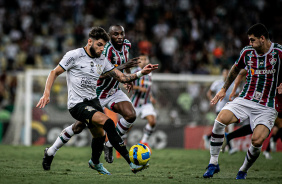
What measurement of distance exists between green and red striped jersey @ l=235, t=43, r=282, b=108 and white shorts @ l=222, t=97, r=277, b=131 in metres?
0.08

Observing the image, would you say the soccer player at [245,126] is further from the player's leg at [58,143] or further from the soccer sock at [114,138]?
the player's leg at [58,143]

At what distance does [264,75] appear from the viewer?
711 centimetres

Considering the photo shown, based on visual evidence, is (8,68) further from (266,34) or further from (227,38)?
(266,34)

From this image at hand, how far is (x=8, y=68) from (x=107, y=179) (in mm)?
12039

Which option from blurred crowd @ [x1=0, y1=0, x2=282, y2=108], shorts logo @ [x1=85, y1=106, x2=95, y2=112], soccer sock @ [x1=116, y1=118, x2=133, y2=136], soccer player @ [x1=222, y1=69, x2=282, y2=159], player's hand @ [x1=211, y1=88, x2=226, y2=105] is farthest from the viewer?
blurred crowd @ [x1=0, y1=0, x2=282, y2=108]

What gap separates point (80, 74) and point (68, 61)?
12.0 inches

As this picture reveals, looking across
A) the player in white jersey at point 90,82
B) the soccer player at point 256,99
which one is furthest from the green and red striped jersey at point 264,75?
the player in white jersey at point 90,82

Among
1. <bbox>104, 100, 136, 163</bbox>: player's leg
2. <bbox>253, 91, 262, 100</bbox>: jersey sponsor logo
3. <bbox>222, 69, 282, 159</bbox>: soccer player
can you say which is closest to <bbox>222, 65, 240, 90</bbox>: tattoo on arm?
<bbox>253, 91, 262, 100</bbox>: jersey sponsor logo

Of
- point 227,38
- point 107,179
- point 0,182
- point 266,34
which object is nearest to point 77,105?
point 107,179

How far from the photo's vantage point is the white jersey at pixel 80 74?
7215 millimetres

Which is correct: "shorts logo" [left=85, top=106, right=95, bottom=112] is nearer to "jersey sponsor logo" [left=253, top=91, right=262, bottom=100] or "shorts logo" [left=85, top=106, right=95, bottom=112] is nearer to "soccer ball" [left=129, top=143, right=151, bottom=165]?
"soccer ball" [left=129, top=143, right=151, bottom=165]

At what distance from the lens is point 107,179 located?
258 inches

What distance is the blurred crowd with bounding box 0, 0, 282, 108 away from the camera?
1872cm

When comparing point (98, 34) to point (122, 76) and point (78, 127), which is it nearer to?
point (122, 76)
